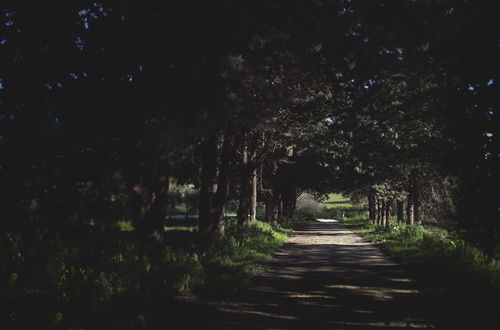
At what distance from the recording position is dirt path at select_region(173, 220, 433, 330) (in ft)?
21.3

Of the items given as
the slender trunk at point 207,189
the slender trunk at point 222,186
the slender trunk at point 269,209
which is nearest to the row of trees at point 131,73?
the slender trunk at point 207,189

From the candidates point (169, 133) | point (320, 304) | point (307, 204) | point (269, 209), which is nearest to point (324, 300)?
point (320, 304)

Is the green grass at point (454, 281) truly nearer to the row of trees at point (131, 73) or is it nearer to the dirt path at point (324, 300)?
the dirt path at point (324, 300)

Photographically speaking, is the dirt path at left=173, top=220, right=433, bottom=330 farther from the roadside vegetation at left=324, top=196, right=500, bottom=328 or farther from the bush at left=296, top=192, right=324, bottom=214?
the bush at left=296, top=192, right=324, bottom=214

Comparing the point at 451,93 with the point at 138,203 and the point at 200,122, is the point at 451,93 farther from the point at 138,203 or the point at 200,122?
the point at 138,203

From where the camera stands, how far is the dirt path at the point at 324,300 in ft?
21.3

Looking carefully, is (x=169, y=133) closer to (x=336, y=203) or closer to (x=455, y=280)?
(x=455, y=280)

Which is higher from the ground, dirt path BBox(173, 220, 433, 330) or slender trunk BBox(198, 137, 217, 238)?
slender trunk BBox(198, 137, 217, 238)

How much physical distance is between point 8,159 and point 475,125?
29.6 ft

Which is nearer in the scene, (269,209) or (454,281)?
(454,281)

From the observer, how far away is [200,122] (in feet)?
20.2

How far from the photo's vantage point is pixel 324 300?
26.2 ft

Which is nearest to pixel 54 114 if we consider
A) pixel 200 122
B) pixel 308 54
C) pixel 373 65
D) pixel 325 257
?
pixel 200 122

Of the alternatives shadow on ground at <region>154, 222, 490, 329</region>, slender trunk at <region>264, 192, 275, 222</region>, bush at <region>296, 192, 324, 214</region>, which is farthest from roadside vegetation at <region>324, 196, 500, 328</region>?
bush at <region>296, 192, 324, 214</region>
